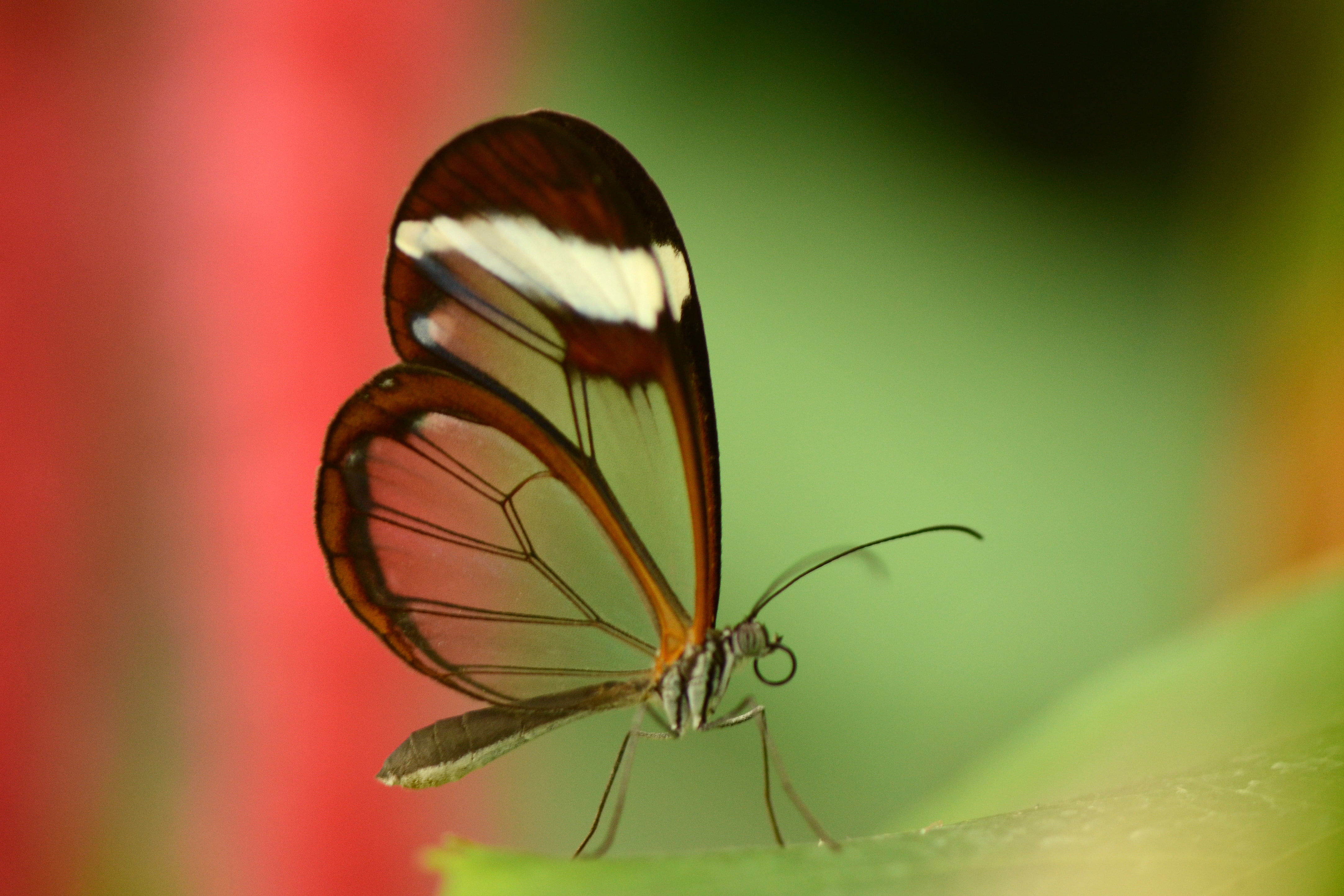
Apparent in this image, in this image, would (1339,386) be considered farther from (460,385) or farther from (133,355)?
(133,355)

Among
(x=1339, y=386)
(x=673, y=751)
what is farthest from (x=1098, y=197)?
(x=673, y=751)

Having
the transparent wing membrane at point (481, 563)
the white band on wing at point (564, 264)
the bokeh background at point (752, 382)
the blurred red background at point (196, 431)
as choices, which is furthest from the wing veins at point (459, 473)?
the blurred red background at point (196, 431)

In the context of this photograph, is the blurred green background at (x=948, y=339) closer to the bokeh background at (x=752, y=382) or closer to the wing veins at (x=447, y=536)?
the bokeh background at (x=752, y=382)

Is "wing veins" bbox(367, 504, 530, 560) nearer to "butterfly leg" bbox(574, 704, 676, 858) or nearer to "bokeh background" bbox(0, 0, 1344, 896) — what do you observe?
"butterfly leg" bbox(574, 704, 676, 858)

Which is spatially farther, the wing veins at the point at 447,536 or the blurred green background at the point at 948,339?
the blurred green background at the point at 948,339

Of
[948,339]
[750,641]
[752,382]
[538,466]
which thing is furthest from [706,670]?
[948,339]

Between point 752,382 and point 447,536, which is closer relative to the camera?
point 447,536

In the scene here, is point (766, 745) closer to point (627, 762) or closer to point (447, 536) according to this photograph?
point (627, 762)
